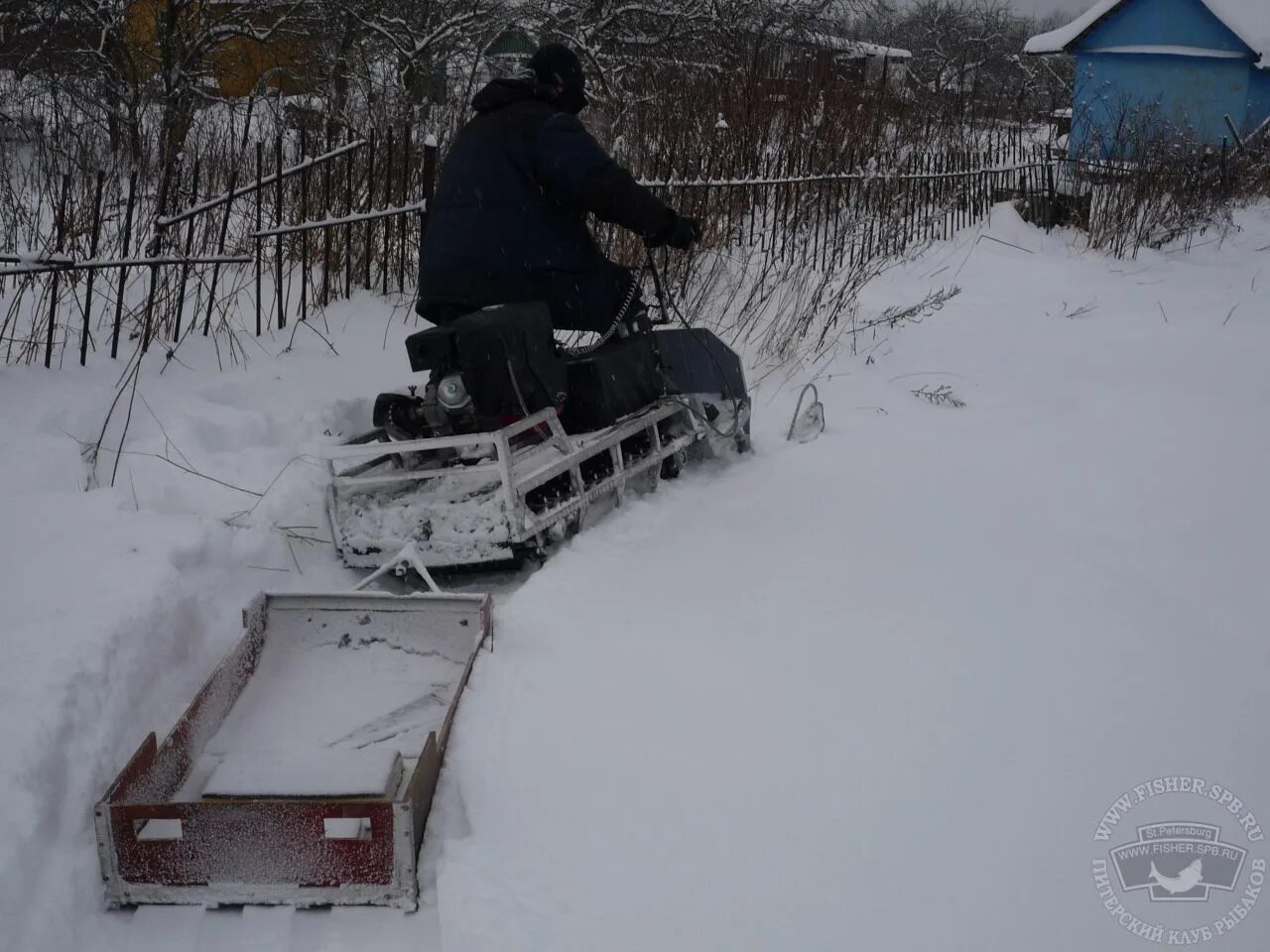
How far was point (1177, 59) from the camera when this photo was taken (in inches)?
885

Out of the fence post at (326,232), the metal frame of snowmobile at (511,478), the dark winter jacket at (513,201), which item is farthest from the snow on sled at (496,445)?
the fence post at (326,232)

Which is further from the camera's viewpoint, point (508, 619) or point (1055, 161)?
point (1055, 161)

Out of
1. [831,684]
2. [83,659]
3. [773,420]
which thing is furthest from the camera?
[773,420]

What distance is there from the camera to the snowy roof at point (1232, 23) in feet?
67.3

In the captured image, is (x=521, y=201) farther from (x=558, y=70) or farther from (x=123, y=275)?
(x=123, y=275)

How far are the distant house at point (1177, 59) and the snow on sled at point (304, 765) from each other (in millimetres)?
20147

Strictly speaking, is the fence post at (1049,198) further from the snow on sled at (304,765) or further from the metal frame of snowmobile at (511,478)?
the snow on sled at (304,765)

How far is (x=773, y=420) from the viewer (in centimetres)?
609

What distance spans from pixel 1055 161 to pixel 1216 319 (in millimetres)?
6174

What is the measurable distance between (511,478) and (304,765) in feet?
4.38

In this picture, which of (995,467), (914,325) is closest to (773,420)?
(995,467)

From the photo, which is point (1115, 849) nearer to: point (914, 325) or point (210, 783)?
point (210, 783)

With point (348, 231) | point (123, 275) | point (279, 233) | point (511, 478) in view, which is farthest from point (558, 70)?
point (348, 231)

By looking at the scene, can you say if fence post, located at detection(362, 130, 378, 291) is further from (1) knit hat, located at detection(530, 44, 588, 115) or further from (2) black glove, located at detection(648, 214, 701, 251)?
(2) black glove, located at detection(648, 214, 701, 251)
